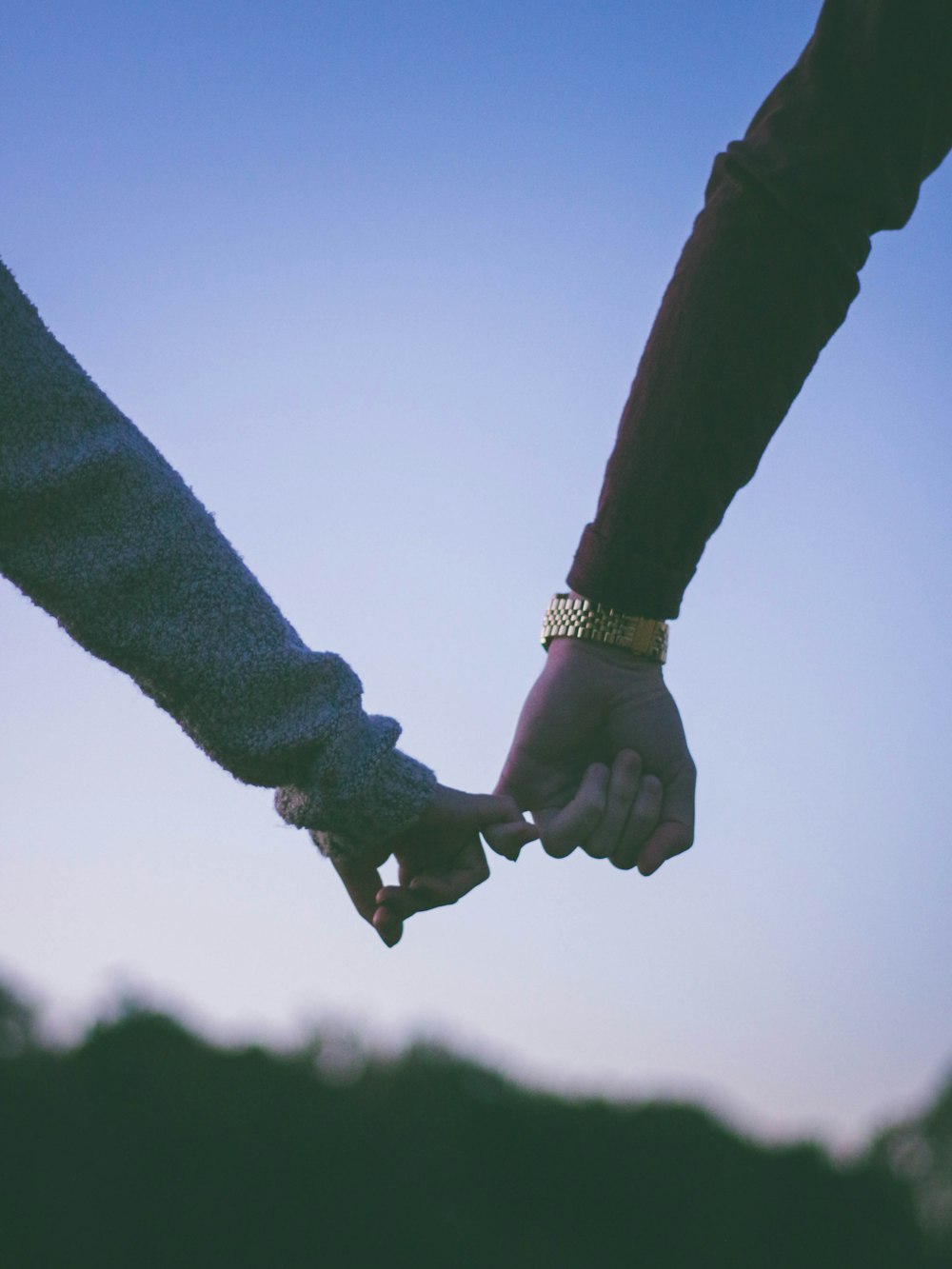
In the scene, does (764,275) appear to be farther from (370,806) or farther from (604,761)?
(370,806)

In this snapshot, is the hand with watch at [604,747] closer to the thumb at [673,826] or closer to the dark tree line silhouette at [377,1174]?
the thumb at [673,826]

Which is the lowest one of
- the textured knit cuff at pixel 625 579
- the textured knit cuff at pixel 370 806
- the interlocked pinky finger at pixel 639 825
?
the textured knit cuff at pixel 370 806

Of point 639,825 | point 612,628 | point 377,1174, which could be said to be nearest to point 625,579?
point 612,628

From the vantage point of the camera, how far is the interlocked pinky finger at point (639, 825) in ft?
10.9

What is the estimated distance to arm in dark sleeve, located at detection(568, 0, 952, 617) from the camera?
2.91m

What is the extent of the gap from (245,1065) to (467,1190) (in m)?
10.0

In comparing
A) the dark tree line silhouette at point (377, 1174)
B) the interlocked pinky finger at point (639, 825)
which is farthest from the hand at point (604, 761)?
the dark tree line silhouette at point (377, 1174)

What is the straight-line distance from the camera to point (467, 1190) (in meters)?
43.9

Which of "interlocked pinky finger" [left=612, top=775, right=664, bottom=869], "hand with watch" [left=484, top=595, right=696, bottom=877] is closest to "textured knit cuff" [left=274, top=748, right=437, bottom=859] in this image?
"hand with watch" [left=484, top=595, right=696, bottom=877]

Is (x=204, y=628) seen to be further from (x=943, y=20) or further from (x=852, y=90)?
(x=943, y=20)

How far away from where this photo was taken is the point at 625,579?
10.7 ft

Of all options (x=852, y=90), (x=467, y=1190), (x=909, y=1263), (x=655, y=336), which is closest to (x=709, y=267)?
(x=655, y=336)

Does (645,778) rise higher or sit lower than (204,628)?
higher

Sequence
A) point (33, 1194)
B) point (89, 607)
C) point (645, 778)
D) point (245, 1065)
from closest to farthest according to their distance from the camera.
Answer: point (89, 607) → point (645, 778) → point (33, 1194) → point (245, 1065)
